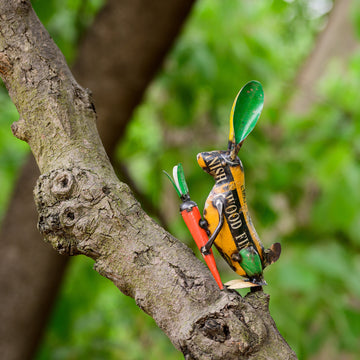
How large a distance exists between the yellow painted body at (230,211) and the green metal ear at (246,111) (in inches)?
1.3

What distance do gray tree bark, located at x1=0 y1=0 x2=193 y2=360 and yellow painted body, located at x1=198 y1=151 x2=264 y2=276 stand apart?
2.69 ft

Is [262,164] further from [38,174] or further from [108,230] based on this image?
[108,230]

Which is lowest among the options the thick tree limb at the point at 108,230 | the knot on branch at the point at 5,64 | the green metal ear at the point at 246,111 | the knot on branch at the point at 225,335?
the knot on branch at the point at 225,335

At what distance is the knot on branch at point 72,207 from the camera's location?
0.46 m

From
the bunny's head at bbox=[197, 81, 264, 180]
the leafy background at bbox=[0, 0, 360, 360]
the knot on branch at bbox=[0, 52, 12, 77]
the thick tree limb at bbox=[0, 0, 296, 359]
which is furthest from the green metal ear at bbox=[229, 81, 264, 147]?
the leafy background at bbox=[0, 0, 360, 360]

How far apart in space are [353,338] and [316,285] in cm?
→ 18

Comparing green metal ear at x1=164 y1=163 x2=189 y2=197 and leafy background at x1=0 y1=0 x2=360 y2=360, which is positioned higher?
leafy background at x1=0 y1=0 x2=360 y2=360

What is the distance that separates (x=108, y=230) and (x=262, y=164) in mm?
1092

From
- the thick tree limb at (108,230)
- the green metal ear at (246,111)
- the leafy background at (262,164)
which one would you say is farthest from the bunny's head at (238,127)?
the leafy background at (262,164)

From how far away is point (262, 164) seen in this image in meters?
1.49

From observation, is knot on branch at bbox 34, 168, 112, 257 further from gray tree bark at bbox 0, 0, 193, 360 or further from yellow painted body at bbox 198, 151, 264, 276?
gray tree bark at bbox 0, 0, 193, 360

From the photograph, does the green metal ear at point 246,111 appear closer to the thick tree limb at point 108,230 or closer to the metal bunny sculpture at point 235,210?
the metal bunny sculpture at point 235,210

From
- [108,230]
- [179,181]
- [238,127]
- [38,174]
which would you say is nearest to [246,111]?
[238,127]

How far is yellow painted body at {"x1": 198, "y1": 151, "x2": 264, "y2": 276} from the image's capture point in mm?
541
